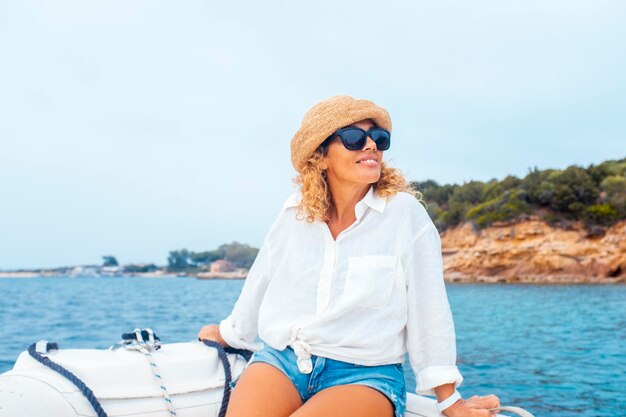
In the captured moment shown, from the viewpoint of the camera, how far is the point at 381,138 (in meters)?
2.26

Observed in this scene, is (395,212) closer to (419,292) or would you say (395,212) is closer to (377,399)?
(419,292)

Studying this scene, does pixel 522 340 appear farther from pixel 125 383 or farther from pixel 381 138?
pixel 125 383

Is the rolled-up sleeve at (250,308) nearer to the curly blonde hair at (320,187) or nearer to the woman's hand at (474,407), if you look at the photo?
the curly blonde hair at (320,187)

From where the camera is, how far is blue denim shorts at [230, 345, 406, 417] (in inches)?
79.8

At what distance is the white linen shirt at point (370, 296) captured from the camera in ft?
6.78

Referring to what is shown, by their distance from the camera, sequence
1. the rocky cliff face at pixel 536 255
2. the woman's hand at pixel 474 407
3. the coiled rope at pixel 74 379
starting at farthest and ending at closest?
the rocky cliff face at pixel 536 255
the coiled rope at pixel 74 379
the woman's hand at pixel 474 407

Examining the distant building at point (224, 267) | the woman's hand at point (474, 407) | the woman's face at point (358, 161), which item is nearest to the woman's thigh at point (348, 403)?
the woman's hand at point (474, 407)

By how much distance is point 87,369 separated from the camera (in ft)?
7.23

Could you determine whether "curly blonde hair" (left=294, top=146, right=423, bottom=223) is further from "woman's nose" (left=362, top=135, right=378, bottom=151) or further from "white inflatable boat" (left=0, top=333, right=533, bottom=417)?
"white inflatable boat" (left=0, top=333, right=533, bottom=417)

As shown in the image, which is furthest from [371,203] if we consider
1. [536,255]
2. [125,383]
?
[536,255]

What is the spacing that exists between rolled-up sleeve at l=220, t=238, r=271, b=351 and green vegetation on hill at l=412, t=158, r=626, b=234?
3399cm

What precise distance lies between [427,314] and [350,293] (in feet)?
0.97

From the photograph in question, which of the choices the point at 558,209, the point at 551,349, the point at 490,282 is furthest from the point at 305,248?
the point at 558,209

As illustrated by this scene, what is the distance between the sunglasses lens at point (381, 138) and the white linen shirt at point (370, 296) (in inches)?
7.1
